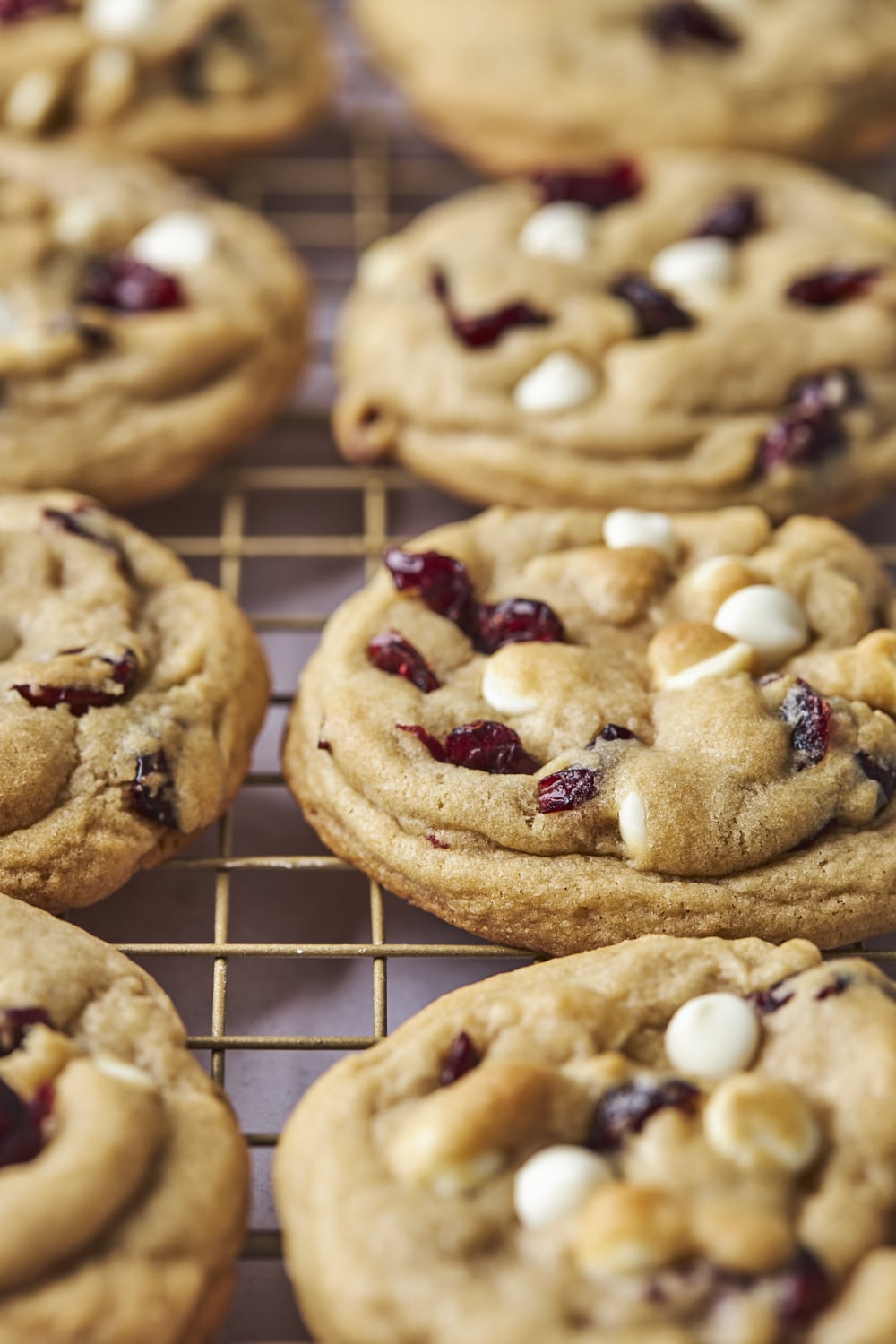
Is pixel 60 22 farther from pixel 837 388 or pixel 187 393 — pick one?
pixel 837 388

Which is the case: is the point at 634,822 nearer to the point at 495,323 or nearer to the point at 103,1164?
the point at 103,1164

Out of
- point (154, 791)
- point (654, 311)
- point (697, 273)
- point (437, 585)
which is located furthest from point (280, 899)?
point (697, 273)

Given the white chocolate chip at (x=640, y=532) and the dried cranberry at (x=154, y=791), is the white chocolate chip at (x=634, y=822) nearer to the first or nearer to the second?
the white chocolate chip at (x=640, y=532)

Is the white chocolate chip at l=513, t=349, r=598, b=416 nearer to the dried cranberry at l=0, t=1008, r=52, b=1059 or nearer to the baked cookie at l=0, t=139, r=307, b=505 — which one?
the baked cookie at l=0, t=139, r=307, b=505

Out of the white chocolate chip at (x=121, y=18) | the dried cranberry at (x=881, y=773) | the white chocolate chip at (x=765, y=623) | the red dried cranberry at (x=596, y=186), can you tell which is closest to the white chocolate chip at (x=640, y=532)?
the white chocolate chip at (x=765, y=623)

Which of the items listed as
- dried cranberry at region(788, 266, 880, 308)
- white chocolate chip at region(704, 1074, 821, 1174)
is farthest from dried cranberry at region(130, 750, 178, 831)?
dried cranberry at region(788, 266, 880, 308)
